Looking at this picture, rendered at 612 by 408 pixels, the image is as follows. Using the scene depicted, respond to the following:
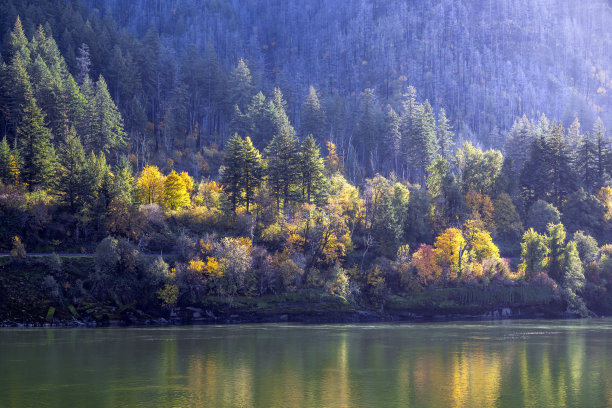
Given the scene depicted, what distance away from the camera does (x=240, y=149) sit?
8894 centimetres

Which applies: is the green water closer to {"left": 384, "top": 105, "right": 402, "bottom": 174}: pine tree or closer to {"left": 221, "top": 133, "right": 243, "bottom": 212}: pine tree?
{"left": 221, "top": 133, "right": 243, "bottom": 212}: pine tree

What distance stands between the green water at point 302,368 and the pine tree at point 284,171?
1327 inches

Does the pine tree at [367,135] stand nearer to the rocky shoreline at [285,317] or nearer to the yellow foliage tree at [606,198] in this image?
the yellow foliage tree at [606,198]

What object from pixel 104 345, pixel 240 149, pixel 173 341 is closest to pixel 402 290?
pixel 240 149

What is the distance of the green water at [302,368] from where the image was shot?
1201 inches

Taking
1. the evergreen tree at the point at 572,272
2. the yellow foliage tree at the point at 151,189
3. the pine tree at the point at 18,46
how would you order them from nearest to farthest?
the evergreen tree at the point at 572,272
the yellow foliage tree at the point at 151,189
the pine tree at the point at 18,46

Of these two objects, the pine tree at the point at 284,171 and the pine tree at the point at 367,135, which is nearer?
the pine tree at the point at 284,171

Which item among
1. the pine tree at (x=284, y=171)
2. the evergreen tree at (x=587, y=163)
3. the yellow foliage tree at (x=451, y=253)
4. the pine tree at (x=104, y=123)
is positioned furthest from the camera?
the evergreen tree at (x=587, y=163)

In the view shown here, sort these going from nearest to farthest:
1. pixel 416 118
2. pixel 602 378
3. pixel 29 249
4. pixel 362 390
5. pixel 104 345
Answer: pixel 362 390
pixel 602 378
pixel 104 345
pixel 29 249
pixel 416 118

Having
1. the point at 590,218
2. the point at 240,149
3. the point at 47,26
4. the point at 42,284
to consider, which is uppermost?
the point at 47,26

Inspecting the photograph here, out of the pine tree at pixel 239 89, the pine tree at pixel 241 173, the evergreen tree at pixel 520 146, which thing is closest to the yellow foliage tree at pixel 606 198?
the evergreen tree at pixel 520 146

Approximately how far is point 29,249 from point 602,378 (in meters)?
66.5

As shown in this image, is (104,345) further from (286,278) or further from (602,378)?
(602,378)

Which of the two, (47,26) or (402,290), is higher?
(47,26)
